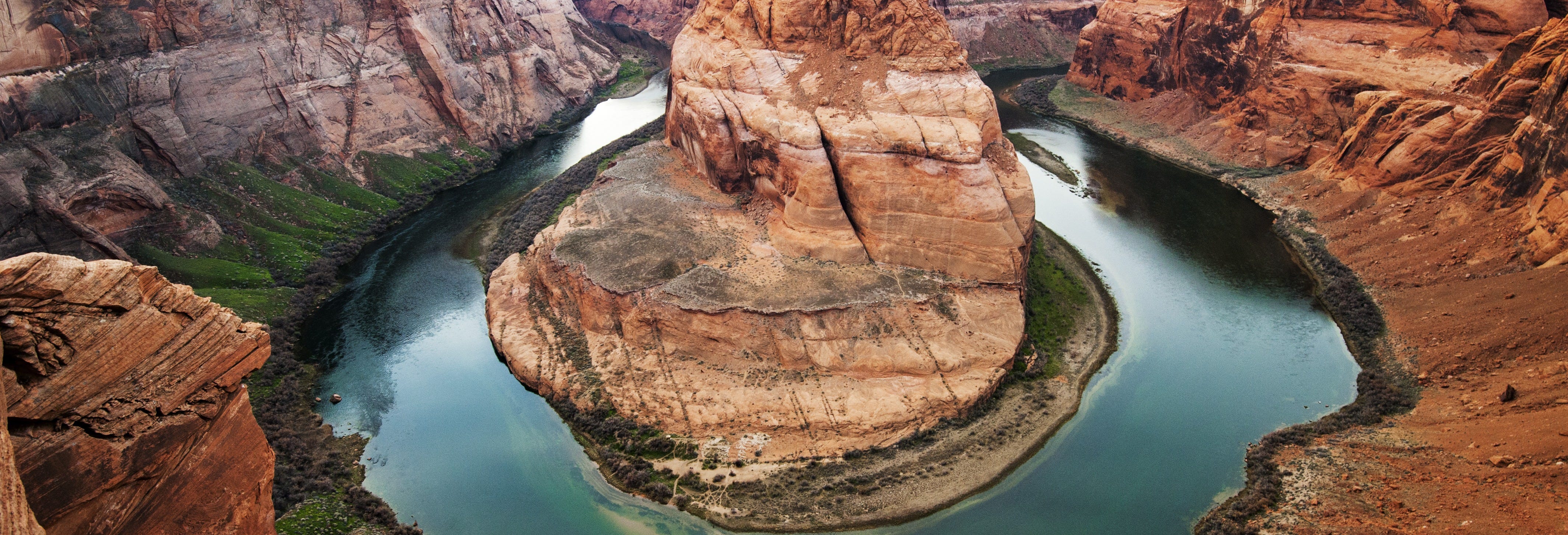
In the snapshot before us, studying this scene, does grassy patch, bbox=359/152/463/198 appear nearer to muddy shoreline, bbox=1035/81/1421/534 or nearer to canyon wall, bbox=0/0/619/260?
canyon wall, bbox=0/0/619/260

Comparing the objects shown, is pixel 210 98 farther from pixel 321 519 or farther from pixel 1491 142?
pixel 1491 142

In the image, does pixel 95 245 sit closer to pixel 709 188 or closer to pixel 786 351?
pixel 709 188

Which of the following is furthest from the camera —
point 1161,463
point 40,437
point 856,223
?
point 856,223

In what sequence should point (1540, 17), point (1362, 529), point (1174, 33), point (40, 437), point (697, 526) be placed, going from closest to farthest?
point (40, 437), point (1362, 529), point (697, 526), point (1540, 17), point (1174, 33)

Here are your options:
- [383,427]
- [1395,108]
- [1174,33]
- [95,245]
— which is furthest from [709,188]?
[1174,33]

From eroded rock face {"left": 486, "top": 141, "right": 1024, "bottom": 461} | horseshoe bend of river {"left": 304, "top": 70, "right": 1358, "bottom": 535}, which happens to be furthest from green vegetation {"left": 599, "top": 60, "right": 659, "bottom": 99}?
eroded rock face {"left": 486, "top": 141, "right": 1024, "bottom": 461}
